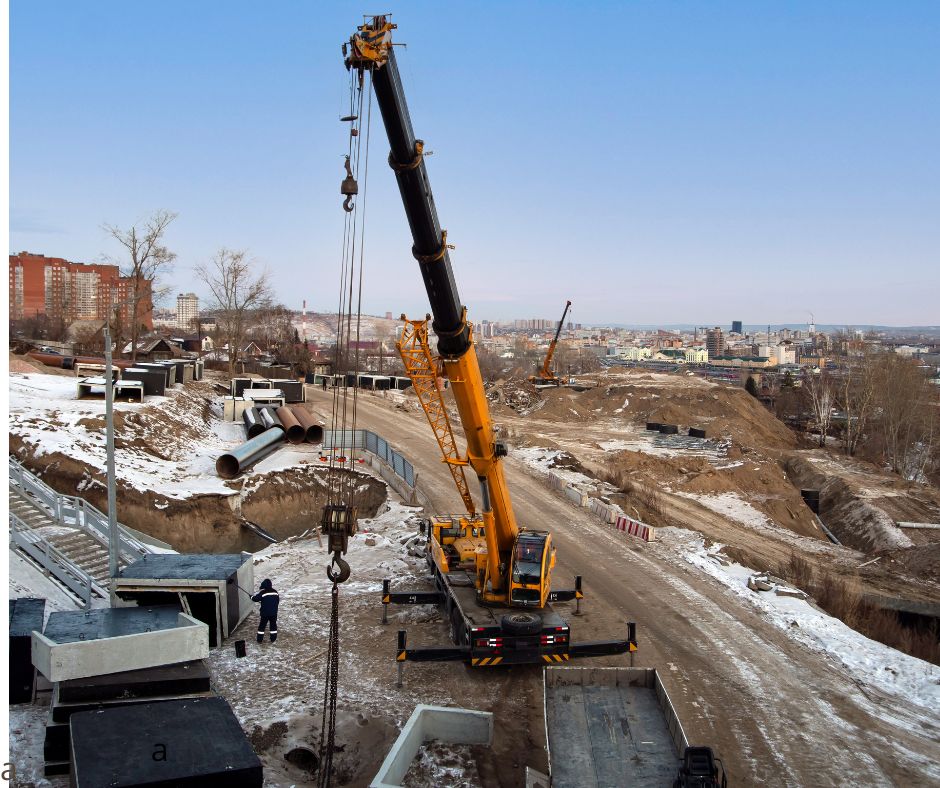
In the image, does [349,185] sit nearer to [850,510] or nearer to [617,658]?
[617,658]

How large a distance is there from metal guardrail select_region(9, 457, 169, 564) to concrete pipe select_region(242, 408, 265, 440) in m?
15.0

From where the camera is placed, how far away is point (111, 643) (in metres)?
12.0

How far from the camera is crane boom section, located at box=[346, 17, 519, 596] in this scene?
10.6 metres

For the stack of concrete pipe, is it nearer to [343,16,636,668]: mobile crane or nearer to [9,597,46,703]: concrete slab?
[343,16,636,668]: mobile crane

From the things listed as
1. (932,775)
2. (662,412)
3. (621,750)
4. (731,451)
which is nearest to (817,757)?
(932,775)

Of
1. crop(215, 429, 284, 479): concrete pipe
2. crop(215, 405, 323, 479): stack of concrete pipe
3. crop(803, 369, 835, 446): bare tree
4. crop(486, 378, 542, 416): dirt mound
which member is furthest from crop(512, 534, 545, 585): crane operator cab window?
crop(803, 369, 835, 446): bare tree

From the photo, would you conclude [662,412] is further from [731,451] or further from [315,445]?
[315,445]

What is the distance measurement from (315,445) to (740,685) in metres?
26.2

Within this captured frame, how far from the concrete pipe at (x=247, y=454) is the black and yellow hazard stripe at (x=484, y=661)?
66.7 feet

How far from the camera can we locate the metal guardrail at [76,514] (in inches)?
807

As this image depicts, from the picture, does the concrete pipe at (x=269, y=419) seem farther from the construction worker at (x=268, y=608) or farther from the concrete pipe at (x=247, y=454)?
the construction worker at (x=268, y=608)

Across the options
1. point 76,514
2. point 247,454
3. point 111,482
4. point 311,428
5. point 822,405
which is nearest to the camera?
point 111,482

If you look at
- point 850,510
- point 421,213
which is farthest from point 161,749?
point 850,510

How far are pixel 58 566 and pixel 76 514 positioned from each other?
129 inches
